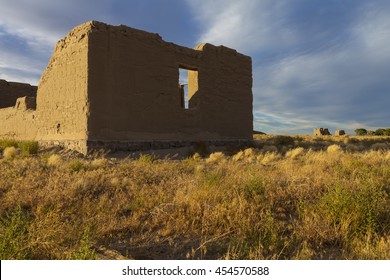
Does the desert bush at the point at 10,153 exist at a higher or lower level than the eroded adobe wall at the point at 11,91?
lower

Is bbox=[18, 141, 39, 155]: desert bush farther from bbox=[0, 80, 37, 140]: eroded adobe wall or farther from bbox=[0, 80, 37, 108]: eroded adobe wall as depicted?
bbox=[0, 80, 37, 108]: eroded adobe wall

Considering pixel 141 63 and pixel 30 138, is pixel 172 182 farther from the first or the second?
pixel 30 138

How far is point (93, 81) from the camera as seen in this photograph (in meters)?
12.1

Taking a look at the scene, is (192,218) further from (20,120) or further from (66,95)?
(20,120)

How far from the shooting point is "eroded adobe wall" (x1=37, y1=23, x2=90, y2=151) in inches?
481

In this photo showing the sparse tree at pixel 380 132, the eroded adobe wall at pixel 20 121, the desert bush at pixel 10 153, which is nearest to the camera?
the desert bush at pixel 10 153

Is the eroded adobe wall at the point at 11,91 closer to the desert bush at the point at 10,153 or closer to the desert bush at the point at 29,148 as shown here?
the desert bush at the point at 29,148

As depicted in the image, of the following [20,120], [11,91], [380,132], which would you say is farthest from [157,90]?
[380,132]

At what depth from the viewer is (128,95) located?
12789mm

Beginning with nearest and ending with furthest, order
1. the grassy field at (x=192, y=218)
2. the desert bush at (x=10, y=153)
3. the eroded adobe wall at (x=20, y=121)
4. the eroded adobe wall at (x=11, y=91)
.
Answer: the grassy field at (x=192, y=218)
the desert bush at (x=10, y=153)
the eroded adobe wall at (x=20, y=121)
the eroded adobe wall at (x=11, y=91)

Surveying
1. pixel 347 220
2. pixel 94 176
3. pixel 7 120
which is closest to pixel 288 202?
pixel 347 220

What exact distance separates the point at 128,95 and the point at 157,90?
1330mm

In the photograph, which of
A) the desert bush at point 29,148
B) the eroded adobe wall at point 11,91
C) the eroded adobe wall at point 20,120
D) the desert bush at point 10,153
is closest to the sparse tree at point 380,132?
the eroded adobe wall at point 11,91

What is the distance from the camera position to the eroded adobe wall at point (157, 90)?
12.3 meters
